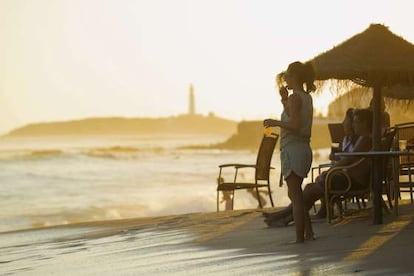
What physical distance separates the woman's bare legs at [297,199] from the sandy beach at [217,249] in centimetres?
15

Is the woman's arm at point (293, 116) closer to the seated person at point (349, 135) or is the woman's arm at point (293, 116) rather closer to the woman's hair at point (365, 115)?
the woman's hair at point (365, 115)

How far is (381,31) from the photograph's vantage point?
9523 millimetres

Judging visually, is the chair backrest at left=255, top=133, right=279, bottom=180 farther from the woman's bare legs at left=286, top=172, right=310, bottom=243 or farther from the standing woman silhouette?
the standing woman silhouette

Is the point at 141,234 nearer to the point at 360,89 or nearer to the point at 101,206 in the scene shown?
the point at 360,89

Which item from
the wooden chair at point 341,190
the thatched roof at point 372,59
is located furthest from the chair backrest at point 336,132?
the wooden chair at point 341,190

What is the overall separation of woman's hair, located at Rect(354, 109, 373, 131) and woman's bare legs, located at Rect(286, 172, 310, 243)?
5.43 feet

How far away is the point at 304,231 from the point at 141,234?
8.02ft

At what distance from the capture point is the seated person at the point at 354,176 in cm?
889

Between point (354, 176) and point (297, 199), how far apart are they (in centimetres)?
126

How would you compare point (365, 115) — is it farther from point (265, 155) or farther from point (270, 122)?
point (265, 155)

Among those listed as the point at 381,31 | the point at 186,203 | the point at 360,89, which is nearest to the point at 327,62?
the point at 381,31

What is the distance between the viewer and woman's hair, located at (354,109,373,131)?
9234mm

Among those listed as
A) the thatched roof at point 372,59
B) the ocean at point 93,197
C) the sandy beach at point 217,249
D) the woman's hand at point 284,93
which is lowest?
the ocean at point 93,197

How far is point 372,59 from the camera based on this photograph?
927 centimetres
